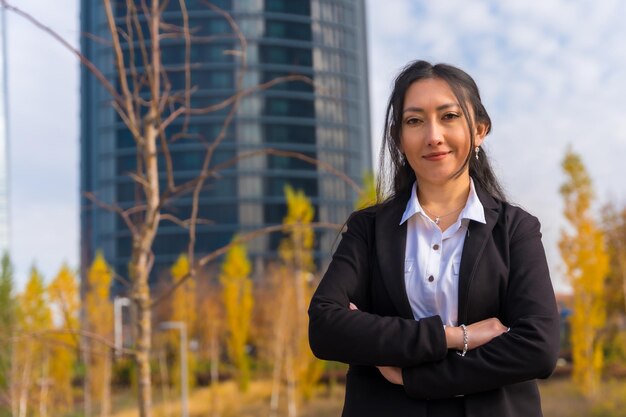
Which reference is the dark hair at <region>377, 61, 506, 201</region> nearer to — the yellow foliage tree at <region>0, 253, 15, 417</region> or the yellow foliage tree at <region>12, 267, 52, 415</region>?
the yellow foliage tree at <region>0, 253, 15, 417</region>

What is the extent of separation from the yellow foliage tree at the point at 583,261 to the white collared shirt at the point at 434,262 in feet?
62.1

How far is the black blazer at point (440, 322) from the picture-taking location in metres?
1.47

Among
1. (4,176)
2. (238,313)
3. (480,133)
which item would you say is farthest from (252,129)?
(480,133)

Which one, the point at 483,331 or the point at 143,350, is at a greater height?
the point at 483,331

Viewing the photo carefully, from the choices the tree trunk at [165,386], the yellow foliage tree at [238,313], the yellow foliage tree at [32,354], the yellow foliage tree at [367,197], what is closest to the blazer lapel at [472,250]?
the yellow foliage tree at [367,197]

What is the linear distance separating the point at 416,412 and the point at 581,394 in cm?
2033

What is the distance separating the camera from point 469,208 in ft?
5.26

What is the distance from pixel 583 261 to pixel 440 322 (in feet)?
63.1

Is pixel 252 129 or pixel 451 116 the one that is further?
pixel 252 129

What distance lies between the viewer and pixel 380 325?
4.91ft

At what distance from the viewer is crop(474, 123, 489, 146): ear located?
1.67 meters

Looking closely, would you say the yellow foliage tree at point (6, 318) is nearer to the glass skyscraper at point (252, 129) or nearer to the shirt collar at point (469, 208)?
the shirt collar at point (469, 208)

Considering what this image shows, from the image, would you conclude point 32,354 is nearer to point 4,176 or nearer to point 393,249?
point 393,249

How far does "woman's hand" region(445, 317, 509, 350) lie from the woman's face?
30 cm
